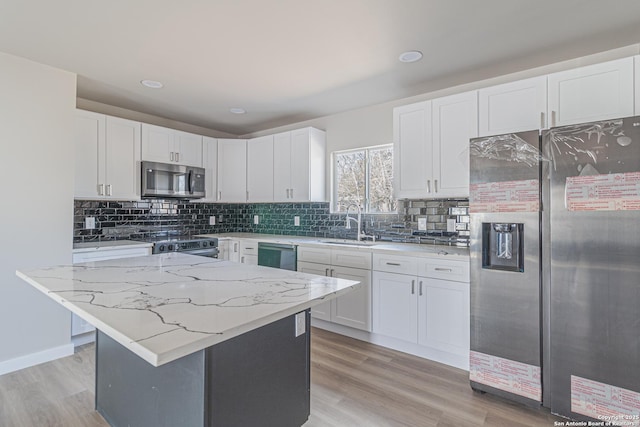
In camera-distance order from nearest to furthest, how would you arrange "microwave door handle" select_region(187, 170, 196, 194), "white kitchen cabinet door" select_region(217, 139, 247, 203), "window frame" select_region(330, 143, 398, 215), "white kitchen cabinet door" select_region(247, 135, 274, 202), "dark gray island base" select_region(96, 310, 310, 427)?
"dark gray island base" select_region(96, 310, 310, 427) → "window frame" select_region(330, 143, 398, 215) → "microwave door handle" select_region(187, 170, 196, 194) → "white kitchen cabinet door" select_region(247, 135, 274, 202) → "white kitchen cabinet door" select_region(217, 139, 247, 203)

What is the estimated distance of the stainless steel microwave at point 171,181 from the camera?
3.66 m

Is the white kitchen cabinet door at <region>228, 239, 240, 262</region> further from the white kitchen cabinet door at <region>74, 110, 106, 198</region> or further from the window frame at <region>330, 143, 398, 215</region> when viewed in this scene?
the white kitchen cabinet door at <region>74, 110, 106, 198</region>

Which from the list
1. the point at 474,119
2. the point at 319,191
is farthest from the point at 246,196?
the point at 474,119

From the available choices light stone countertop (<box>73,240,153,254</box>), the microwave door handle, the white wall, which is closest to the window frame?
the microwave door handle

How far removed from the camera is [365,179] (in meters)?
3.84

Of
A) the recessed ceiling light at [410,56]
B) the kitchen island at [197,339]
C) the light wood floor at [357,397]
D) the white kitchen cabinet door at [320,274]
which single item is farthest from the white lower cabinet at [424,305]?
the recessed ceiling light at [410,56]

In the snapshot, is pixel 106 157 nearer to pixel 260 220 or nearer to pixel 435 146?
pixel 260 220

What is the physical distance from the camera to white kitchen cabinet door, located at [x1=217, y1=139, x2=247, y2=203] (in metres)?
4.56

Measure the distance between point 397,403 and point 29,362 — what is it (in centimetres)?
291

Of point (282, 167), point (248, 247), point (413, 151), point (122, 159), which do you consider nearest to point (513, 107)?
point (413, 151)

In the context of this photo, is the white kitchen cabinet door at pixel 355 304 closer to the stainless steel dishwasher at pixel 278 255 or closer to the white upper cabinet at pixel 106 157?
the stainless steel dishwasher at pixel 278 255

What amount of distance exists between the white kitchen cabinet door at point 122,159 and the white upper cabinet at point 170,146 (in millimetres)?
113

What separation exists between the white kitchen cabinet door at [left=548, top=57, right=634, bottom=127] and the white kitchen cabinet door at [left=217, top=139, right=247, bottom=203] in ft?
11.6

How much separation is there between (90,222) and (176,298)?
2.94 metres
